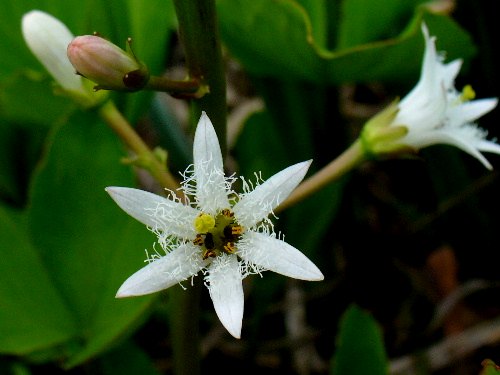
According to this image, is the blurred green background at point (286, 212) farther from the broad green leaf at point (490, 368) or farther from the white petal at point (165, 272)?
the broad green leaf at point (490, 368)

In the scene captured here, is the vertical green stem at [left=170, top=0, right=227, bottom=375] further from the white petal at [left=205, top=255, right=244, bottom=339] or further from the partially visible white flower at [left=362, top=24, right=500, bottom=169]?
the partially visible white flower at [left=362, top=24, right=500, bottom=169]

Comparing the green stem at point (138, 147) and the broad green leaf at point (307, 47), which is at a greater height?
the broad green leaf at point (307, 47)

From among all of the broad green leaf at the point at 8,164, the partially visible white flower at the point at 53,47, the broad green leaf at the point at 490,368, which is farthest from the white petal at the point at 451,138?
the broad green leaf at the point at 8,164

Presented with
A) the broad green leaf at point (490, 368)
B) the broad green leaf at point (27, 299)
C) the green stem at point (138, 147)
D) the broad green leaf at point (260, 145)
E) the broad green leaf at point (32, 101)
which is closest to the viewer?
the broad green leaf at point (490, 368)

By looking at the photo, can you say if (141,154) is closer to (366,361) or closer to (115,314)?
(115,314)

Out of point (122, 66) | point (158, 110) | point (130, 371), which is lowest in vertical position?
point (130, 371)

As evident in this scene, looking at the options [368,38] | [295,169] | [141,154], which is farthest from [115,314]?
[368,38]

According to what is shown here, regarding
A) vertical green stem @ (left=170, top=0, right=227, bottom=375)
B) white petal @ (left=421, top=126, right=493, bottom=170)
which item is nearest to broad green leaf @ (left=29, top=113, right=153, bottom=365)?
A: vertical green stem @ (left=170, top=0, right=227, bottom=375)

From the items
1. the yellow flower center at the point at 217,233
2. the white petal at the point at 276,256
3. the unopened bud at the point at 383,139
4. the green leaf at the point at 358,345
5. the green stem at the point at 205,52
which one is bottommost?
the green leaf at the point at 358,345
